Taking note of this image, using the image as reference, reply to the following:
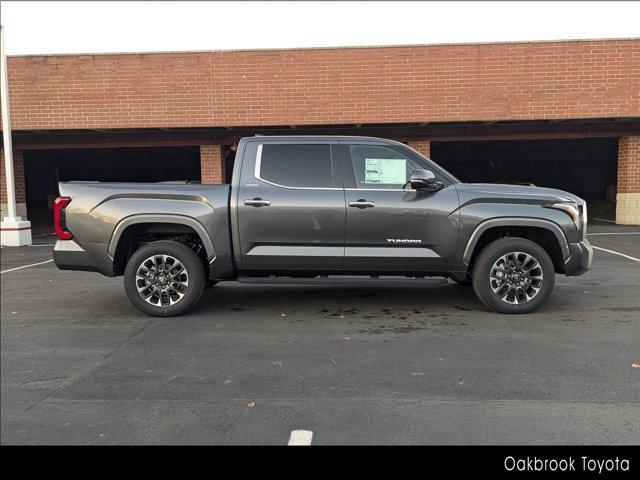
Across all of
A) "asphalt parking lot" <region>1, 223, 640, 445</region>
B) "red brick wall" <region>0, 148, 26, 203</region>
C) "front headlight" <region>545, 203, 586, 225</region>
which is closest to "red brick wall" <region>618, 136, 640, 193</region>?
"asphalt parking lot" <region>1, 223, 640, 445</region>

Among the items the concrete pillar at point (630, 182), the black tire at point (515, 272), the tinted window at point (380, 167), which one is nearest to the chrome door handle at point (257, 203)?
the tinted window at point (380, 167)

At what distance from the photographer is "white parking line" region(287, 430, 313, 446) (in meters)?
3.29

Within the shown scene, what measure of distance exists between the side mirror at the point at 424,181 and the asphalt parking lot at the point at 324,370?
1479 millimetres

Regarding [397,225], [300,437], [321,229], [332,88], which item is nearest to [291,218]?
[321,229]

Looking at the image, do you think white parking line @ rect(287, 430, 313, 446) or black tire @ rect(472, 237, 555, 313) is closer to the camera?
white parking line @ rect(287, 430, 313, 446)

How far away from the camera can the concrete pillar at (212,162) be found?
17.3m

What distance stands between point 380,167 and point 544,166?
26.3m

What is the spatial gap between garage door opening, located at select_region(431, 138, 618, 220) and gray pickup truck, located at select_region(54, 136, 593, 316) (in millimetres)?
21620

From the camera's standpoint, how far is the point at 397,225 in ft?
20.3

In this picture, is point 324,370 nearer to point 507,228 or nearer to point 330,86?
point 507,228

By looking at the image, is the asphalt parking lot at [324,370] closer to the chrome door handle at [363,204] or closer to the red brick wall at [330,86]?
the chrome door handle at [363,204]

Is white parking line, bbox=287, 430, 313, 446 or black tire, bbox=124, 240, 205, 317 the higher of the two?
black tire, bbox=124, 240, 205, 317

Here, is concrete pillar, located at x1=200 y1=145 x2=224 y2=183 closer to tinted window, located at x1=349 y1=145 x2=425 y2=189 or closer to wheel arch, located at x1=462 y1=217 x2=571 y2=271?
tinted window, located at x1=349 y1=145 x2=425 y2=189

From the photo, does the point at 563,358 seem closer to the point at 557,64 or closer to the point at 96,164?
the point at 557,64
